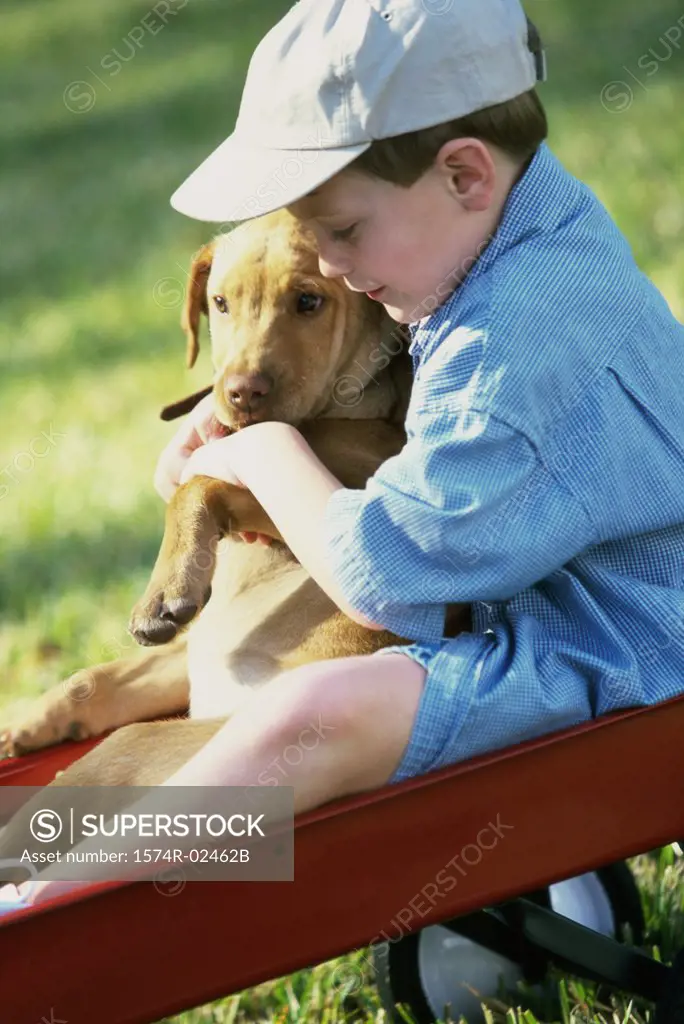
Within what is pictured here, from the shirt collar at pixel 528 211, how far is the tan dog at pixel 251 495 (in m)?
0.49

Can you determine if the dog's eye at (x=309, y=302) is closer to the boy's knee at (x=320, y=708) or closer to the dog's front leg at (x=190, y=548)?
the dog's front leg at (x=190, y=548)

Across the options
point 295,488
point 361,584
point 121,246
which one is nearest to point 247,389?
point 295,488

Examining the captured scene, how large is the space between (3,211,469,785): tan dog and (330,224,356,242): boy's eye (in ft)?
1.45

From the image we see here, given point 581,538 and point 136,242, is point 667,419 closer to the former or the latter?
point 581,538

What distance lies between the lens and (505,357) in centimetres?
210

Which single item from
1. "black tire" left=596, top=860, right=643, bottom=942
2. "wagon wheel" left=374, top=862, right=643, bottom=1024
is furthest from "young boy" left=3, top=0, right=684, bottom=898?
"black tire" left=596, top=860, right=643, bottom=942

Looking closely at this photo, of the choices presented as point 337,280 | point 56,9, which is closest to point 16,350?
point 337,280

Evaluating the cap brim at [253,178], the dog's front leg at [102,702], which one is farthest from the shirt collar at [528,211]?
the dog's front leg at [102,702]

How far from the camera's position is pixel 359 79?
2.11m

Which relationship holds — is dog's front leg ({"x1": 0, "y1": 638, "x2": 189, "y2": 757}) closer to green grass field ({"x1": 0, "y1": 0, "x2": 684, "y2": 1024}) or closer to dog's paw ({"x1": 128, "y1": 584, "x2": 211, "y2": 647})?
dog's paw ({"x1": 128, "y1": 584, "x2": 211, "y2": 647})

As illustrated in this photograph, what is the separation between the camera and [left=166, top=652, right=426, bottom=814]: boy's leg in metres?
2.04

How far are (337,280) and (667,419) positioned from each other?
2.56ft

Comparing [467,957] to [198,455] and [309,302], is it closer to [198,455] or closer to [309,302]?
[198,455]

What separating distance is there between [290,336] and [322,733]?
955mm
